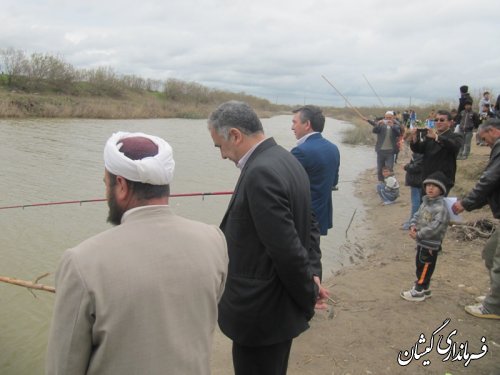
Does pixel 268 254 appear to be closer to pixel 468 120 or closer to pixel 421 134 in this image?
pixel 421 134

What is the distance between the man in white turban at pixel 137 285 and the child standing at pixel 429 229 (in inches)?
130

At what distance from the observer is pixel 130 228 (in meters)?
1.34

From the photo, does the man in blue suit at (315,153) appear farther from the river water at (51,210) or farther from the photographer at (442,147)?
the river water at (51,210)

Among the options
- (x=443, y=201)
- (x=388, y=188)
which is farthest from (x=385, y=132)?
(x=443, y=201)

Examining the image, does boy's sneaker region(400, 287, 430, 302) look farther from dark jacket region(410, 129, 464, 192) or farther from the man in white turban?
the man in white turban

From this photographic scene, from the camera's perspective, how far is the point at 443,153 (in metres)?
5.25

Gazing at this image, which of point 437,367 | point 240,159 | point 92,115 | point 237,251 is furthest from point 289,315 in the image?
point 92,115

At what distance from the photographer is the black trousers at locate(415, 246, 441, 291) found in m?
4.30

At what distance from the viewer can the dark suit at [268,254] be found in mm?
1998

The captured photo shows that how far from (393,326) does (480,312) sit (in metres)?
0.89

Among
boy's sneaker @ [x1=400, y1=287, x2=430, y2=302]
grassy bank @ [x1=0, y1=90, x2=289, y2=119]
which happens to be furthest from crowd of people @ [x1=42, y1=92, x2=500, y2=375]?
grassy bank @ [x1=0, y1=90, x2=289, y2=119]

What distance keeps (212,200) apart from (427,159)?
639cm

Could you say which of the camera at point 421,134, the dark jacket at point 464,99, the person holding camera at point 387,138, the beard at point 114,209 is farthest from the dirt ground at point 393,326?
the dark jacket at point 464,99

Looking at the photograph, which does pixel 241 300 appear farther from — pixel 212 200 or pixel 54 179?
pixel 54 179
